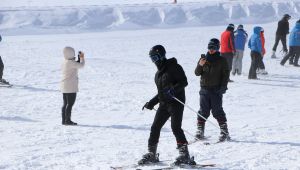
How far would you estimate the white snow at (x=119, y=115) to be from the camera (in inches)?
294

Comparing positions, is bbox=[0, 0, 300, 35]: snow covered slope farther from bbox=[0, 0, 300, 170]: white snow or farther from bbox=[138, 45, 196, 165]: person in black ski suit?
bbox=[138, 45, 196, 165]: person in black ski suit

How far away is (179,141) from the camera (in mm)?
6918

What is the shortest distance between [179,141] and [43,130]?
10.7 ft

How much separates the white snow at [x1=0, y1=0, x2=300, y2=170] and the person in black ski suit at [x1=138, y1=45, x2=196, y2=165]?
42cm

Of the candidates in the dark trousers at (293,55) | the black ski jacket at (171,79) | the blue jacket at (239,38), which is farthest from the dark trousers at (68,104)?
the dark trousers at (293,55)

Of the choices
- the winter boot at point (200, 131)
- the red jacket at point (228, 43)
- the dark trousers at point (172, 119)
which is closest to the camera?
the dark trousers at point (172, 119)

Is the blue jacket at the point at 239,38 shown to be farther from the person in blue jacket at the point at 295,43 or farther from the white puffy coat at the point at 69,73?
the white puffy coat at the point at 69,73

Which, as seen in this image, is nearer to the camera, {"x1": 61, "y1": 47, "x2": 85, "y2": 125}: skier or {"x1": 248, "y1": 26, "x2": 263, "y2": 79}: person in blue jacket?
{"x1": 61, "y1": 47, "x2": 85, "y2": 125}: skier

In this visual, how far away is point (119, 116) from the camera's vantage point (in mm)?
10852

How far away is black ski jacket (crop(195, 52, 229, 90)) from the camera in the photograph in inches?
316

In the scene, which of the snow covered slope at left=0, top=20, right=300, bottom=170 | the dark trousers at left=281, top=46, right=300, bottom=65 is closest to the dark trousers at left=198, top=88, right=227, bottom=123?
the snow covered slope at left=0, top=20, right=300, bottom=170

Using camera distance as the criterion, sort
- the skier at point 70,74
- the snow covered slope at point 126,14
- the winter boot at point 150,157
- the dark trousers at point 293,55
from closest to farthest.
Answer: the winter boot at point 150,157, the skier at point 70,74, the dark trousers at point 293,55, the snow covered slope at point 126,14

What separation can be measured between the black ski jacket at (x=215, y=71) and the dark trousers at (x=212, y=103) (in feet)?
0.29

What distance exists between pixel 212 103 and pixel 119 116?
3.12 m
